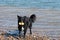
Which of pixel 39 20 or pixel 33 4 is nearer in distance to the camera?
pixel 39 20

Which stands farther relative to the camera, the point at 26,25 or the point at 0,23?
the point at 0,23

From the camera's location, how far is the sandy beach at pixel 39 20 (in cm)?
1260

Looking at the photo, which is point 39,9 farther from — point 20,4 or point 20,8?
point 20,4

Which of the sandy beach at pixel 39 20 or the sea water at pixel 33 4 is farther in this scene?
the sea water at pixel 33 4

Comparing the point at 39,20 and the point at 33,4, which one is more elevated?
the point at 33,4

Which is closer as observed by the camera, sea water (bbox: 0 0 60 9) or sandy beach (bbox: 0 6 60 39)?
sandy beach (bbox: 0 6 60 39)

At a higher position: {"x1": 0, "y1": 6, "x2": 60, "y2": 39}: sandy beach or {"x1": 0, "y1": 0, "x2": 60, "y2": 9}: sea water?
{"x1": 0, "y1": 0, "x2": 60, "y2": 9}: sea water

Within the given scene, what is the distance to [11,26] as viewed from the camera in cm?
1345

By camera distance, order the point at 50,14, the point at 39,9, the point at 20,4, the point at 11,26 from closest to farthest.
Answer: the point at 11,26 → the point at 50,14 → the point at 39,9 → the point at 20,4

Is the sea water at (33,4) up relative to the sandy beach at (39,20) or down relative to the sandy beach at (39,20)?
up

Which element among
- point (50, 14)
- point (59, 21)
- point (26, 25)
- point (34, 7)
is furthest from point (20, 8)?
point (26, 25)

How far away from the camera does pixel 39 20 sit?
15281 mm

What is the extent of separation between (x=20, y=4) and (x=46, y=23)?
713 centimetres

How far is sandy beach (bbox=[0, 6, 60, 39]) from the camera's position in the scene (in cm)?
1260
